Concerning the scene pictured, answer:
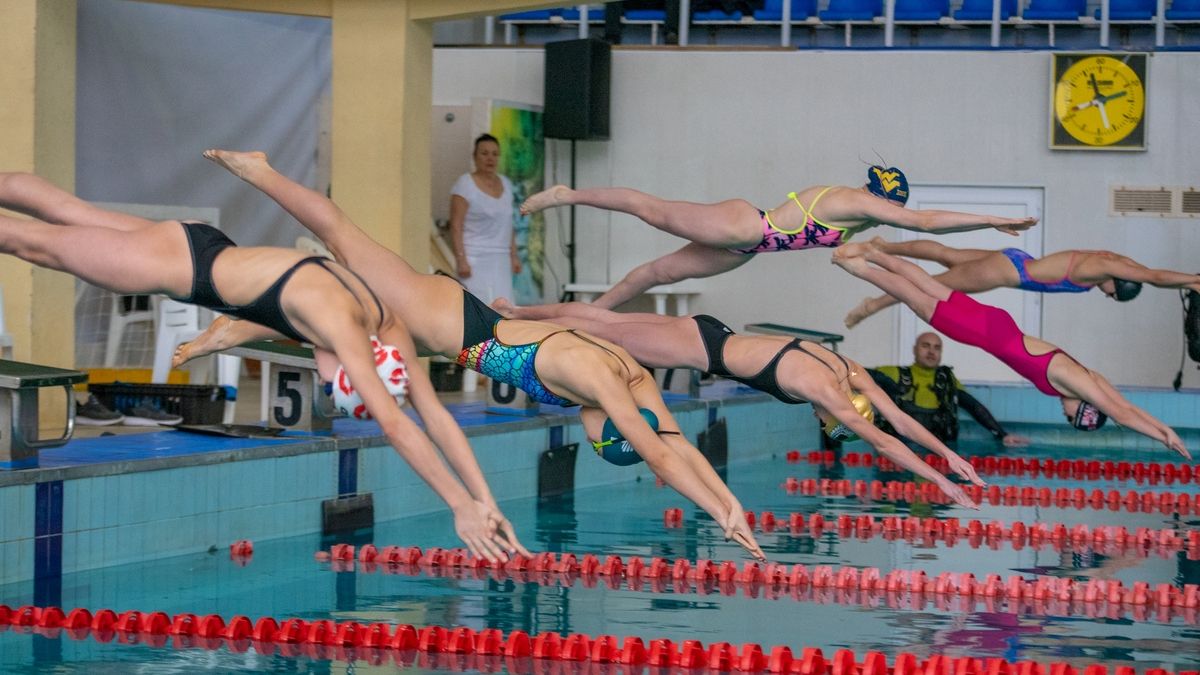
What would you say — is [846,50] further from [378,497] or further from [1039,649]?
[1039,649]

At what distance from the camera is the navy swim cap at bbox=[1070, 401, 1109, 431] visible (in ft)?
28.4

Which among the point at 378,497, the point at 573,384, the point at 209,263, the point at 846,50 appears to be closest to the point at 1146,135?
the point at 846,50

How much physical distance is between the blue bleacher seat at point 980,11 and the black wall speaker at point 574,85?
3575 millimetres

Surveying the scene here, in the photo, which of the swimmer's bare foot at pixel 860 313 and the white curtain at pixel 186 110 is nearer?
the swimmer's bare foot at pixel 860 313

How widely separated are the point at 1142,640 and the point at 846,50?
9.68m

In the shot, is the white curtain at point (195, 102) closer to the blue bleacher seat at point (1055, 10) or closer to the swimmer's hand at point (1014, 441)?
the swimmer's hand at point (1014, 441)

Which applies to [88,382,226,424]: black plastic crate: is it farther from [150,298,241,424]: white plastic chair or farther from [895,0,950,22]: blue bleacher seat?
[895,0,950,22]: blue bleacher seat

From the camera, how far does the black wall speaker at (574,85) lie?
14.8m

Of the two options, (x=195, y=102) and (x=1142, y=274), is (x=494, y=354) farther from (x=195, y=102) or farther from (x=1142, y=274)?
(x=195, y=102)

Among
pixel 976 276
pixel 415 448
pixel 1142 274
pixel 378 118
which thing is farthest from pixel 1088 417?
pixel 378 118

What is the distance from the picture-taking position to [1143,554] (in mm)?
8531

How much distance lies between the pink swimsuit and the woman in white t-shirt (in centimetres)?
393

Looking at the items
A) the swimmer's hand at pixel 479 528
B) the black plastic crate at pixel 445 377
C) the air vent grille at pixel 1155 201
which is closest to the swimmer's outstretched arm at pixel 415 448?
the swimmer's hand at pixel 479 528

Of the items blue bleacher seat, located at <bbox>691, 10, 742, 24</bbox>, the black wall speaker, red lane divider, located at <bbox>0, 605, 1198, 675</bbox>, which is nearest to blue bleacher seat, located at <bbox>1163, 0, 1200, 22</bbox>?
blue bleacher seat, located at <bbox>691, 10, 742, 24</bbox>
